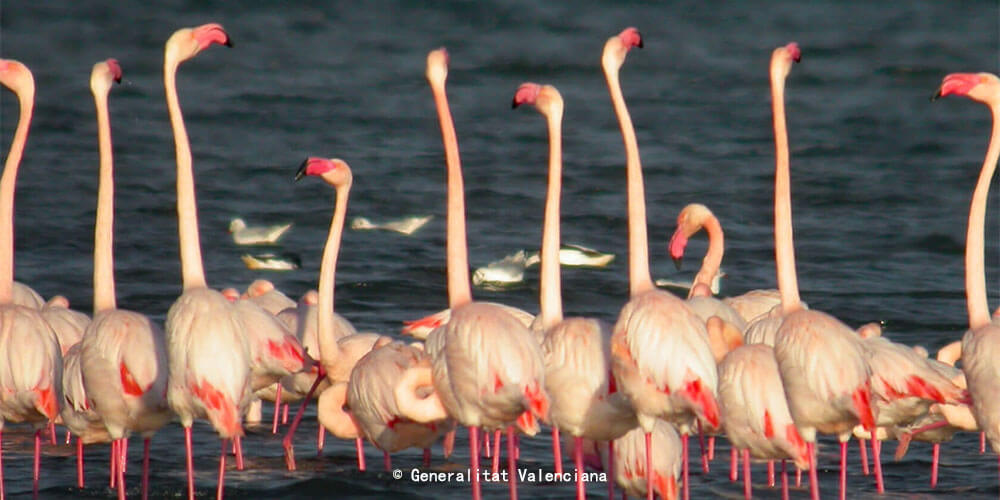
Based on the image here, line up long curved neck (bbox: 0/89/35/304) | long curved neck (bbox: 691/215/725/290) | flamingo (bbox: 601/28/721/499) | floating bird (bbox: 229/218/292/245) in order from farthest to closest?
floating bird (bbox: 229/218/292/245)
long curved neck (bbox: 691/215/725/290)
long curved neck (bbox: 0/89/35/304)
flamingo (bbox: 601/28/721/499)

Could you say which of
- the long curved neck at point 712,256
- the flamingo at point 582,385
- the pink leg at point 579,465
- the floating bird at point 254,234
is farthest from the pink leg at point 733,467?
the floating bird at point 254,234

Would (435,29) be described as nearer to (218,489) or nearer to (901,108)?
(901,108)

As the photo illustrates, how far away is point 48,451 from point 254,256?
21.5 ft

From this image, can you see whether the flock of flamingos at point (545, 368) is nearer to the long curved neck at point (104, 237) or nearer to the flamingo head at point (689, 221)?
the long curved neck at point (104, 237)

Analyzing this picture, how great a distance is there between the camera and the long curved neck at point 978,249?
8562 millimetres

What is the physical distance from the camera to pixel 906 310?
1497 cm

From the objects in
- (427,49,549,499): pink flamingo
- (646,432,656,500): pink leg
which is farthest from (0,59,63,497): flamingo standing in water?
(646,432,656,500): pink leg

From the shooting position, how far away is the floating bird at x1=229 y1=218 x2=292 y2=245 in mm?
17094

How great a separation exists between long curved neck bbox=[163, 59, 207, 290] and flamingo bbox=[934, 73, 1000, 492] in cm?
353

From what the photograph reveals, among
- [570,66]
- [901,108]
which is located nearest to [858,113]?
[901,108]

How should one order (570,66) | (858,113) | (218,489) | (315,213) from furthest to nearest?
(570,66)
(858,113)
(315,213)
(218,489)

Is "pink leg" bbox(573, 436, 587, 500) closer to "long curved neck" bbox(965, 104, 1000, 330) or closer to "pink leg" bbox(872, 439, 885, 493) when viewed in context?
"pink leg" bbox(872, 439, 885, 493)

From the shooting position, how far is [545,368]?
25.6 ft

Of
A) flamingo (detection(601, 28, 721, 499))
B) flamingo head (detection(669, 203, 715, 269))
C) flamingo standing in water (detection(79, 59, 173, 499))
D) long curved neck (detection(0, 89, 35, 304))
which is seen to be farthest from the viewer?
flamingo head (detection(669, 203, 715, 269))
